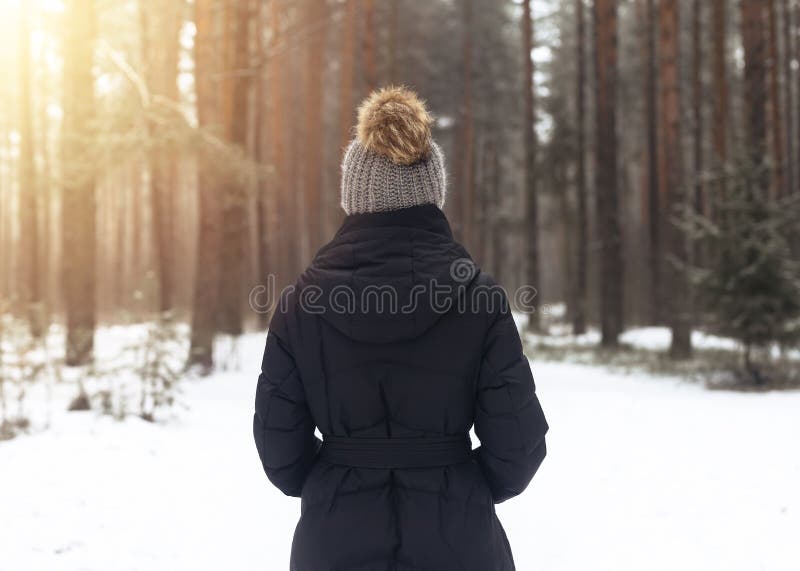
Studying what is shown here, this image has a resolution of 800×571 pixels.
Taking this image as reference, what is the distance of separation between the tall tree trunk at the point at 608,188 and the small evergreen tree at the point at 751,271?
21.4 feet

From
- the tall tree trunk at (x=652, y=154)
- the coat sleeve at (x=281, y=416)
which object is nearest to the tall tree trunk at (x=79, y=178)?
the coat sleeve at (x=281, y=416)

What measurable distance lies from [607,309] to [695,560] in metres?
14.2

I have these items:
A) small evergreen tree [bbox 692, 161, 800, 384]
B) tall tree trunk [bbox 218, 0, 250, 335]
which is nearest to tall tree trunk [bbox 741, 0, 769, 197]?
small evergreen tree [bbox 692, 161, 800, 384]

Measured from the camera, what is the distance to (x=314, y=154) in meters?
26.2

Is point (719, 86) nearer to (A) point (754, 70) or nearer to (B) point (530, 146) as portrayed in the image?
(A) point (754, 70)

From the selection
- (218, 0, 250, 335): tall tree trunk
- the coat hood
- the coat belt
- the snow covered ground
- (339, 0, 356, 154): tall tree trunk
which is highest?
(339, 0, 356, 154): tall tree trunk

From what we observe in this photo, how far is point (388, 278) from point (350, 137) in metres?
15.9

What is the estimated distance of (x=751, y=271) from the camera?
35.6ft

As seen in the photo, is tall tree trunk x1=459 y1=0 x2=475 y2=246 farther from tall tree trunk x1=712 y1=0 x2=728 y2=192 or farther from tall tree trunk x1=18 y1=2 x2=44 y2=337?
tall tree trunk x1=18 y1=2 x2=44 y2=337

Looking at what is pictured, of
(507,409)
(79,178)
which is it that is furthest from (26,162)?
(507,409)

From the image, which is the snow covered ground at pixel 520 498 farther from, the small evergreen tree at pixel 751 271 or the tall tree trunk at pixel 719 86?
the tall tree trunk at pixel 719 86

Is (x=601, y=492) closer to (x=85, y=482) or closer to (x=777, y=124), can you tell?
(x=85, y=482)

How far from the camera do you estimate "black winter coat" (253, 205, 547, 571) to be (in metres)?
2.03

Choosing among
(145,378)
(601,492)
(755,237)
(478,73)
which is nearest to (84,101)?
(145,378)
